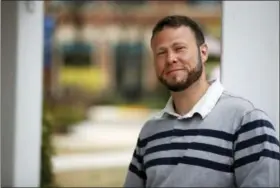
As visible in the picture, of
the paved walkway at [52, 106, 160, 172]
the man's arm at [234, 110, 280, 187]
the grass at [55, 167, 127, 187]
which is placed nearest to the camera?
the man's arm at [234, 110, 280, 187]

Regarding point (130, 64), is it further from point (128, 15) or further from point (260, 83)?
point (260, 83)

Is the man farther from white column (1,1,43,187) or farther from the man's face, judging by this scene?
white column (1,1,43,187)

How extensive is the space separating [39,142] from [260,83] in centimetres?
123

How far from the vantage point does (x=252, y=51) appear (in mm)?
3104

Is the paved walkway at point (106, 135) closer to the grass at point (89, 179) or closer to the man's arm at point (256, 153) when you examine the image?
the grass at point (89, 179)

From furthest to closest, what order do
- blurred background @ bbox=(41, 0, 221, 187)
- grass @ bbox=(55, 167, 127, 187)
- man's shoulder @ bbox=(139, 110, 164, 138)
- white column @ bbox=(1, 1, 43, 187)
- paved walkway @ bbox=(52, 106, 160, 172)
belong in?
blurred background @ bbox=(41, 0, 221, 187) < paved walkway @ bbox=(52, 106, 160, 172) < grass @ bbox=(55, 167, 127, 187) < white column @ bbox=(1, 1, 43, 187) < man's shoulder @ bbox=(139, 110, 164, 138)

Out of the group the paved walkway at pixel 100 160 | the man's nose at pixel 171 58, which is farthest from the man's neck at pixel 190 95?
the paved walkway at pixel 100 160

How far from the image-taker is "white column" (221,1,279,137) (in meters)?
3.07

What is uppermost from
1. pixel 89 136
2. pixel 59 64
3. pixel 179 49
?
pixel 179 49

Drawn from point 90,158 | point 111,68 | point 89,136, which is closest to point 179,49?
point 90,158

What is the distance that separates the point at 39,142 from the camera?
10.4 ft

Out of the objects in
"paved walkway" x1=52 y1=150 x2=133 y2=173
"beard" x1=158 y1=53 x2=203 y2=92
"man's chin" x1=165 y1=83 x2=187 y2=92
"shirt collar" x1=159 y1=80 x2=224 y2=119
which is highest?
"beard" x1=158 y1=53 x2=203 y2=92

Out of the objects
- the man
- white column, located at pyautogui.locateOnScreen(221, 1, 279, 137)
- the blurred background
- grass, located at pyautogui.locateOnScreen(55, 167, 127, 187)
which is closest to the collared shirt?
the man

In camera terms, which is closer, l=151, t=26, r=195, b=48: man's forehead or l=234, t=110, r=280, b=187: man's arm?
l=234, t=110, r=280, b=187: man's arm
